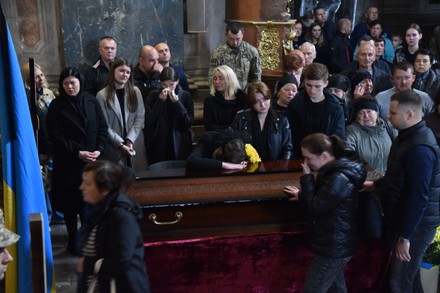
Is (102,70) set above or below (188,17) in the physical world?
below

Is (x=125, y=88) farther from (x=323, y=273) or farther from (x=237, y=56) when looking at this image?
(x=323, y=273)

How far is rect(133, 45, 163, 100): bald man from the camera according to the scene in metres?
5.04

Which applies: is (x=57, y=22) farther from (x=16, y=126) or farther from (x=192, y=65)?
(x=16, y=126)

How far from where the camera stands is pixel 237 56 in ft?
18.2

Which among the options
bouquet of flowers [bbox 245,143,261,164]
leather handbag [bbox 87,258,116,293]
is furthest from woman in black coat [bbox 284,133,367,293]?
leather handbag [bbox 87,258,116,293]

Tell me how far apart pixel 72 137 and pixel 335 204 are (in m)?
1.93

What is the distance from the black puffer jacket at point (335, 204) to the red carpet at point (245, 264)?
0.37m

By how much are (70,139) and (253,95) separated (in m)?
1.25

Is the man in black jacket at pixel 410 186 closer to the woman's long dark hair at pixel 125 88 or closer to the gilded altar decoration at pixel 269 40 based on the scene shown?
the woman's long dark hair at pixel 125 88

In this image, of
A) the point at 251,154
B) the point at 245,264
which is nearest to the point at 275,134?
the point at 251,154

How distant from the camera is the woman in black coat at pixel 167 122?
4648mm

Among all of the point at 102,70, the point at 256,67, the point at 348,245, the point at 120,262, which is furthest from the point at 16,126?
the point at 256,67

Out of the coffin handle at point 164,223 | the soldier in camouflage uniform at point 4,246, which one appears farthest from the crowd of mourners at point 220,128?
the soldier in camouflage uniform at point 4,246

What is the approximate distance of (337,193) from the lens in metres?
3.05
